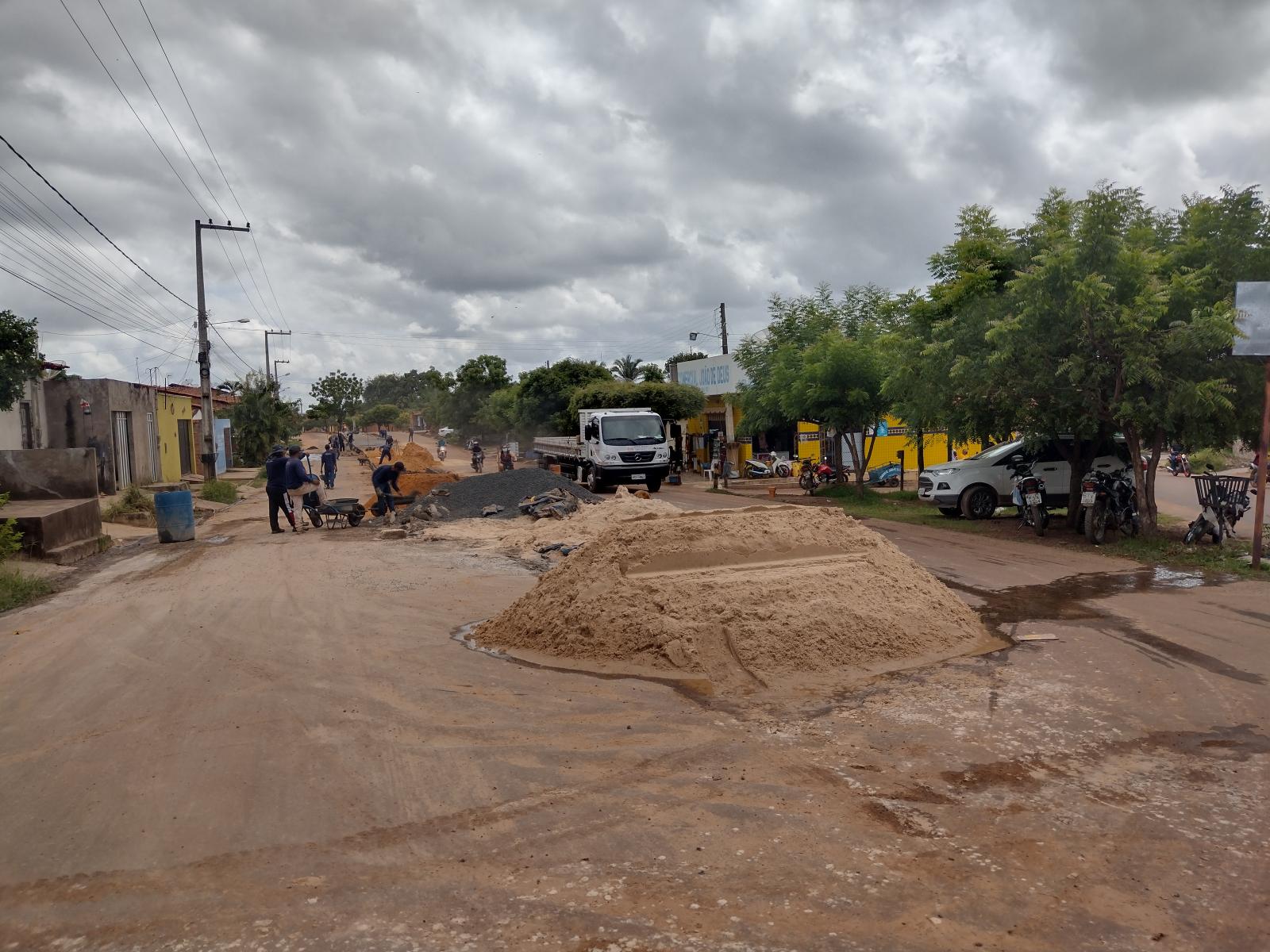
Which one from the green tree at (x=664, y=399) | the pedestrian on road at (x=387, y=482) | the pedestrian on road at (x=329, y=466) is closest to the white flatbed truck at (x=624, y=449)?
the pedestrian on road at (x=387, y=482)

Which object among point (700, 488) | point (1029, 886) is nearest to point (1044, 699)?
point (1029, 886)

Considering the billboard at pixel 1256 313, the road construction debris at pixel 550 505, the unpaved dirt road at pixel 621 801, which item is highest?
the billboard at pixel 1256 313

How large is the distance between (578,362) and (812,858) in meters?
51.0

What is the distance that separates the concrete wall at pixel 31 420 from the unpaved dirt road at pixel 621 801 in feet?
57.2

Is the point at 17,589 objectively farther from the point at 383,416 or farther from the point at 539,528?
the point at 383,416

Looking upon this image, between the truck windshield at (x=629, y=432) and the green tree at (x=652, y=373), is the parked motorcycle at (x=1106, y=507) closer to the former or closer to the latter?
the truck windshield at (x=629, y=432)

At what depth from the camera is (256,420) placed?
1829 inches

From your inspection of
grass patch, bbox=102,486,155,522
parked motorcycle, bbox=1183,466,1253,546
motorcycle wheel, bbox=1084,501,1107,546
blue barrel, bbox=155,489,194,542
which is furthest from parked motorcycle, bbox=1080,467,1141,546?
grass patch, bbox=102,486,155,522

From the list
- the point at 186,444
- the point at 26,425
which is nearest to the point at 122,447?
the point at 26,425

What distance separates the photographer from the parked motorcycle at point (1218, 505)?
13422 mm

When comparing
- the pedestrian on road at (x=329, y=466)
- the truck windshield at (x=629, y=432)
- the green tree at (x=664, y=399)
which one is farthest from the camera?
the green tree at (x=664, y=399)

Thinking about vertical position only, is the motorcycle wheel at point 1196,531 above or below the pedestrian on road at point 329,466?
below

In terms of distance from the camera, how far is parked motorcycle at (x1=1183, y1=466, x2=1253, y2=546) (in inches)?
528

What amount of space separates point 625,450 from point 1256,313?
1742 cm
